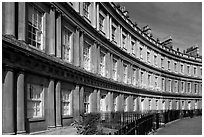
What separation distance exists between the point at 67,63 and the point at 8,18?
456 centimetres

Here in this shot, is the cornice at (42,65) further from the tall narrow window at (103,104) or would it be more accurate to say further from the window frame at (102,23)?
the window frame at (102,23)

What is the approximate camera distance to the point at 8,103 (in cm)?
825

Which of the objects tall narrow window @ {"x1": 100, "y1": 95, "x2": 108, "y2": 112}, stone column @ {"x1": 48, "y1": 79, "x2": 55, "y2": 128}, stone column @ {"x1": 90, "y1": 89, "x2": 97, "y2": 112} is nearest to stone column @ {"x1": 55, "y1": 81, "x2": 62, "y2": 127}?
stone column @ {"x1": 48, "y1": 79, "x2": 55, "y2": 128}

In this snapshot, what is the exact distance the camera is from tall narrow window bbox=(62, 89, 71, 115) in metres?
13.1

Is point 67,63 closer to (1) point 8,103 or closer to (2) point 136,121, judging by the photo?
(2) point 136,121

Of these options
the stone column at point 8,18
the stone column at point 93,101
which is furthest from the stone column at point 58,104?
the stone column at point 93,101

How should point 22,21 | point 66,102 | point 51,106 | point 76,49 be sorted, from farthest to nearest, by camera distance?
point 76,49 < point 66,102 < point 51,106 < point 22,21

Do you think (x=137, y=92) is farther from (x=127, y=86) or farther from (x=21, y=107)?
(x=21, y=107)

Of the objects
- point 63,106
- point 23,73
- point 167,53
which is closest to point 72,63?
point 63,106

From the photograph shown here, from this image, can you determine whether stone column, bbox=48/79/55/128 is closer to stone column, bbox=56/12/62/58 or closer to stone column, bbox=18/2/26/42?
stone column, bbox=56/12/62/58

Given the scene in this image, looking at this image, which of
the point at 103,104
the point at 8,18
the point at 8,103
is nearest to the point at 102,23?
the point at 103,104

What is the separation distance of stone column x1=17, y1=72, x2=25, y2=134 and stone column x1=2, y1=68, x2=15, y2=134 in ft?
1.40

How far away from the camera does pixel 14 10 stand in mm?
Result: 8898

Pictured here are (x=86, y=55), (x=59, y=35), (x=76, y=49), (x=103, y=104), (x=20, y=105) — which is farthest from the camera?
(x=103, y=104)
